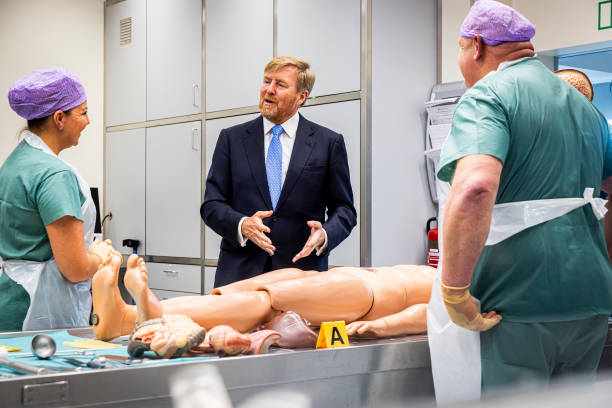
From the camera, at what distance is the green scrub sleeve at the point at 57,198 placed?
165 centimetres

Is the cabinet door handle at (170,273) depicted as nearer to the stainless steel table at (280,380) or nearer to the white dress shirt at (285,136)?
the white dress shirt at (285,136)

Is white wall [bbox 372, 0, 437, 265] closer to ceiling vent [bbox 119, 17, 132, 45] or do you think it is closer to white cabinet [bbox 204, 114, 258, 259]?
white cabinet [bbox 204, 114, 258, 259]

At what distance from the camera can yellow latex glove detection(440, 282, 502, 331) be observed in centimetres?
124

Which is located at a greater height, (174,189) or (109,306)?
(174,189)

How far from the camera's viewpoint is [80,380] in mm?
1040

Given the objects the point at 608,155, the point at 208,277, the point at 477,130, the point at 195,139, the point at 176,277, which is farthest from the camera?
the point at 176,277

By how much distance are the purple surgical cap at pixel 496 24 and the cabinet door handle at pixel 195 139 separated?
9.95 feet

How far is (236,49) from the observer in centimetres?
398

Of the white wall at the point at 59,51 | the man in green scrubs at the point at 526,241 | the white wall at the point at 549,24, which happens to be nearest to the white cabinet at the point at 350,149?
the white wall at the point at 549,24

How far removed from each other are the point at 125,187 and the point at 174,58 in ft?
3.30

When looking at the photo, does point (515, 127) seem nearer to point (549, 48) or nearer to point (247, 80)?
point (549, 48)

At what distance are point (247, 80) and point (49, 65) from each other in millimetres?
1522

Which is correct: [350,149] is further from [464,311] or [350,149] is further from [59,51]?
[59,51]

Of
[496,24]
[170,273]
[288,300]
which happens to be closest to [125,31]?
[170,273]
